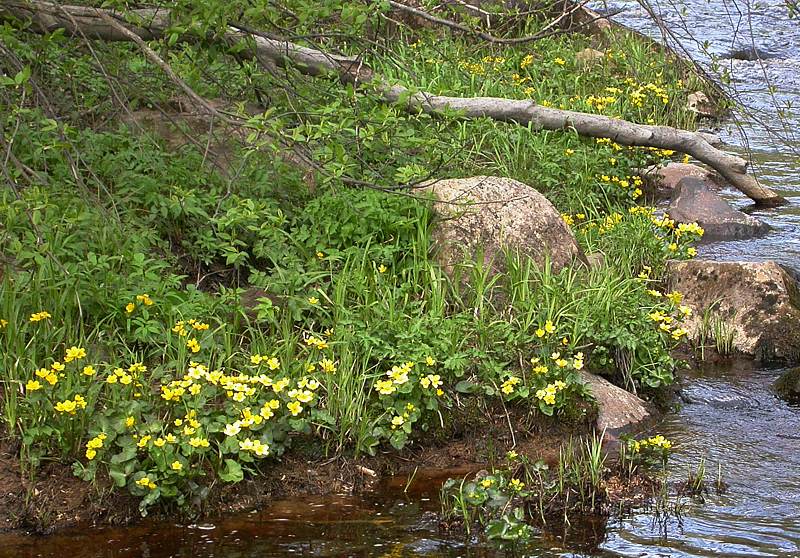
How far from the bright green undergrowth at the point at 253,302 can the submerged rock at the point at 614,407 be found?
98 mm

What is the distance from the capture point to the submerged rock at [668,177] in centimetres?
893

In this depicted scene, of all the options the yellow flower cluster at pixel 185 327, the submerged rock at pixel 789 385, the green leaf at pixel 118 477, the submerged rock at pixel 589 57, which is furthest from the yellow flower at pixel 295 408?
the submerged rock at pixel 589 57

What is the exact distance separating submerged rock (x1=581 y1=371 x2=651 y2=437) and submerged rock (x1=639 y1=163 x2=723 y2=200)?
3.72 m

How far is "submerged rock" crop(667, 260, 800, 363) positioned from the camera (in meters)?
6.34

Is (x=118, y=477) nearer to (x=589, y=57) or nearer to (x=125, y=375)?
(x=125, y=375)

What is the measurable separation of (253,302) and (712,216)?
4028mm

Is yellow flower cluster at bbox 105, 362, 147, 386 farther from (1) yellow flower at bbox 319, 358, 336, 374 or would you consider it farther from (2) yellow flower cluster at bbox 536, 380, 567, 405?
(2) yellow flower cluster at bbox 536, 380, 567, 405

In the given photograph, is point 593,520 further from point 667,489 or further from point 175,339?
point 175,339

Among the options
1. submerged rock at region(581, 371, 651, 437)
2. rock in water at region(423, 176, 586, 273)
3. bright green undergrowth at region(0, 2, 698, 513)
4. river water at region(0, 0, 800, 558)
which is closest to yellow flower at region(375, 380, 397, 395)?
bright green undergrowth at region(0, 2, 698, 513)

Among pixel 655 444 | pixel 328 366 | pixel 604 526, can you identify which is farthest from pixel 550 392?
pixel 328 366

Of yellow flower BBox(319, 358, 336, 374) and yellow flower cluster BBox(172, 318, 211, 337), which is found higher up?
yellow flower cluster BBox(172, 318, 211, 337)

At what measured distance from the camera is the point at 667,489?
4594 mm

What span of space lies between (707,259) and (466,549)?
402 centimetres

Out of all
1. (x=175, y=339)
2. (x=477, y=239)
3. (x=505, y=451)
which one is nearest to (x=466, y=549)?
(x=505, y=451)
